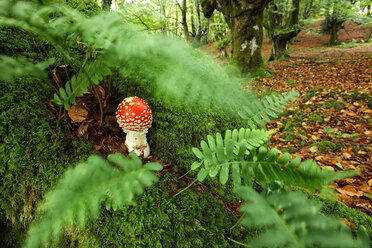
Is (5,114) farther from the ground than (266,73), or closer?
farther from the ground

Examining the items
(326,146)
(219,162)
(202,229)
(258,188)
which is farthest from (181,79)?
(326,146)

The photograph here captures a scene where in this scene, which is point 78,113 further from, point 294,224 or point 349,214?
point 349,214

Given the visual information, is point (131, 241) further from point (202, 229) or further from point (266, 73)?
point (266, 73)

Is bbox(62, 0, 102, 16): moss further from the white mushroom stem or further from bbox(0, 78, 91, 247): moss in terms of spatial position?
the white mushroom stem

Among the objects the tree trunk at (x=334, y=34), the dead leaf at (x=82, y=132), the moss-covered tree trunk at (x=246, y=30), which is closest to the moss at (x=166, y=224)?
the dead leaf at (x=82, y=132)

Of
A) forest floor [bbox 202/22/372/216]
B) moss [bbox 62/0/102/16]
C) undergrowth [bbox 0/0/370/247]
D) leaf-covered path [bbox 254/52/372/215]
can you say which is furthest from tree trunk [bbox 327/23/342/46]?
moss [bbox 62/0/102/16]

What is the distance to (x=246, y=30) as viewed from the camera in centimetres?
676

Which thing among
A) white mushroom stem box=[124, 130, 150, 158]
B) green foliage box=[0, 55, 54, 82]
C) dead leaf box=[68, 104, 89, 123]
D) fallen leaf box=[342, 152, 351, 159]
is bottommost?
fallen leaf box=[342, 152, 351, 159]

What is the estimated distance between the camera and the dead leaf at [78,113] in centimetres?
165

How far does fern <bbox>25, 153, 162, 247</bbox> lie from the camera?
80cm

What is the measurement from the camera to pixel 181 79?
1.34 metres

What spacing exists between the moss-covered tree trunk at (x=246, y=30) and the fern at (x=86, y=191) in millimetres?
6813

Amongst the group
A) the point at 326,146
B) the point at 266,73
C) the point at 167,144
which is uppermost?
the point at 167,144

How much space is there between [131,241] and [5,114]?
1.29 m
